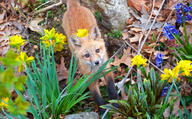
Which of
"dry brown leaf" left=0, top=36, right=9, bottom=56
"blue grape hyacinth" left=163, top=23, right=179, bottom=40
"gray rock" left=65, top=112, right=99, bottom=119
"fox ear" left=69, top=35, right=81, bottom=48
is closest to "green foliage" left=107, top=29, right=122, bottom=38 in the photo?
"blue grape hyacinth" left=163, top=23, right=179, bottom=40

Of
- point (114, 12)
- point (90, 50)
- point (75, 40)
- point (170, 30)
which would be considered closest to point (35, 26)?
point (75, 40)

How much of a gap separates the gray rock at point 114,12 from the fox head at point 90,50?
3.97ft

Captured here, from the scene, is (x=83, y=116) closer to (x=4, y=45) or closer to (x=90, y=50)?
(x=90, y=50)

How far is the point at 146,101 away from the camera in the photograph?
104 inches

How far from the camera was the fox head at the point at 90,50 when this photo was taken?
332cm

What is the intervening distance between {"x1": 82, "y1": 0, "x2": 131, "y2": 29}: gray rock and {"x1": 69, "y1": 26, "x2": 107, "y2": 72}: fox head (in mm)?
1210

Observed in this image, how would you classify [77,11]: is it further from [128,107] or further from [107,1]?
[128,107]

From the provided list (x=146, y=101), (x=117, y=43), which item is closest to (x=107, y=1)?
(x=117, y=43)

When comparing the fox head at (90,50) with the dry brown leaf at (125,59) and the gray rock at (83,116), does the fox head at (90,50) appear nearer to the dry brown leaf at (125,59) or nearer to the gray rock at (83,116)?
the dry brown leaf at (125,59)

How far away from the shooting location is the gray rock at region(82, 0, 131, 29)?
14.7ft

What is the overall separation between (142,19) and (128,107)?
262cm

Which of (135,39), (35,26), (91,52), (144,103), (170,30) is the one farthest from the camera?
(35,26)

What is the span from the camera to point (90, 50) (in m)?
3.36

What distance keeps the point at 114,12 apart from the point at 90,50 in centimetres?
162
